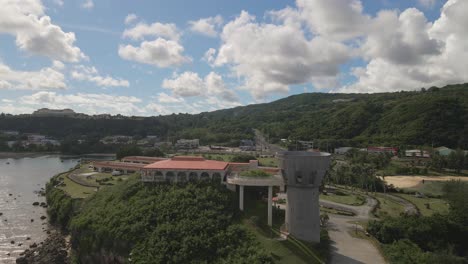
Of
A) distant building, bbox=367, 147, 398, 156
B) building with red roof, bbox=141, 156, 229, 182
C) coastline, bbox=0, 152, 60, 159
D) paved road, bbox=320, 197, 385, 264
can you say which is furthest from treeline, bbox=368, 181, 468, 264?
coastline, bbox=0, 152, 60, 159

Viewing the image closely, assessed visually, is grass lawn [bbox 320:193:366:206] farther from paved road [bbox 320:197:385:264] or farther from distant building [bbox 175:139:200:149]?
distant building [bbox 175:139:200:149]

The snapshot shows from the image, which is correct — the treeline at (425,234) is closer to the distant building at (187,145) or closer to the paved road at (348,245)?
the paved road at (348,245)

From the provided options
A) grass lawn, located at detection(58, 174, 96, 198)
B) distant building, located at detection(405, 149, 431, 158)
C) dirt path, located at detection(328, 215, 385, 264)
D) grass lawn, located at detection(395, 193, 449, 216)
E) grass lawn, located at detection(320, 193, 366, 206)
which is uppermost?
distant building, located at detection(405, 149, 431, 158)

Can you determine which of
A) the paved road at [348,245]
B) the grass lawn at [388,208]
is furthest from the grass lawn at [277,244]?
the grass lawn at [388,208]

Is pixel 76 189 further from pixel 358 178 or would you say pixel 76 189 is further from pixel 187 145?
pixel 187 145

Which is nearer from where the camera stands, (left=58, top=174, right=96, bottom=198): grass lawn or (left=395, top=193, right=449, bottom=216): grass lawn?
(left=395, top=193, right=449, bottom=216): grass lawn

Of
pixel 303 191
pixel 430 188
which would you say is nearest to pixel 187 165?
pixel 303 191
